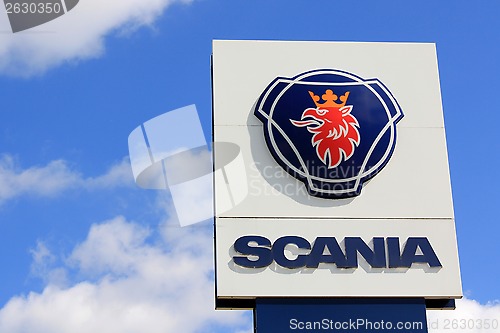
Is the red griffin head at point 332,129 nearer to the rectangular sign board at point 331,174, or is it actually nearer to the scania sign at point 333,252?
the rectangular sign board at point 331,174

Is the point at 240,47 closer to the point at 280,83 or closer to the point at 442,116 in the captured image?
the point at 280,83

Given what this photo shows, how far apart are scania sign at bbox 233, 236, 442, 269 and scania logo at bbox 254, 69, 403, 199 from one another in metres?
0.92

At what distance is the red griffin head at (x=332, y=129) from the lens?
17.4 m

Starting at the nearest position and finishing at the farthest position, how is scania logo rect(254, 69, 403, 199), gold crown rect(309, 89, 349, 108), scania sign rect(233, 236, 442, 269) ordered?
scania sign rect(233, 236, 442, 269) < scania logo rect(254, 69, 403, 199) < gold crown rect(309, 89, 349, 108)

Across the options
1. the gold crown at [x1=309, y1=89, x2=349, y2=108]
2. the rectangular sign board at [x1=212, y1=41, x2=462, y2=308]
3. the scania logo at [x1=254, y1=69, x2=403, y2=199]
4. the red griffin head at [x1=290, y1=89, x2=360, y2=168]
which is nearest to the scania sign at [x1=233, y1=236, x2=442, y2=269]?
the rectangular sign board at [x1=212, y1=41, x2=462, y2=308]

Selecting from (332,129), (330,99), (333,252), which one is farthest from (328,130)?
(333,252)

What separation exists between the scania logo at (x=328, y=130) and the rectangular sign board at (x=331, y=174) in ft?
0.06

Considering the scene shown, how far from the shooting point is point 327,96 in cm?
1788

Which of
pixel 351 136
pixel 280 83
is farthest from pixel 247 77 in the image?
pixel 351 136

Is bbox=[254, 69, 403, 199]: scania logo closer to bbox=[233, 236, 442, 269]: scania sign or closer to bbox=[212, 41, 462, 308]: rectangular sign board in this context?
bbox=[212, 41, 462, 308]: rectangular sign board

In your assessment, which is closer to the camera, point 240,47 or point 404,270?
point 404,270

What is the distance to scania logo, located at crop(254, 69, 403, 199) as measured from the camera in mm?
17375

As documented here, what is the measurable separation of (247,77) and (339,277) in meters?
3.98

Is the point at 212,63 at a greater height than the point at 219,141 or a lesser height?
greater
